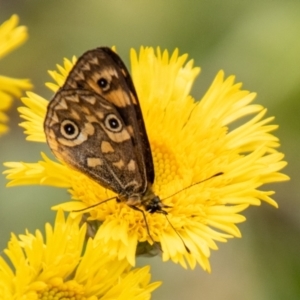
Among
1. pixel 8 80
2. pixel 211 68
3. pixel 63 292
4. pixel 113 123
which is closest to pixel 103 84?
pixel 113 123

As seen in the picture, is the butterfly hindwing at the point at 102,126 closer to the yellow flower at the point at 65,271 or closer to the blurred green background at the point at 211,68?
the yellow flower at the point at 65,271

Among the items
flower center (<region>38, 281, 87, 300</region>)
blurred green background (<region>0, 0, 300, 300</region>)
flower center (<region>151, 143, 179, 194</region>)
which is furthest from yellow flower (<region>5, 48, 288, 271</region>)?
blurred green background (<region>0, 0, 300, 300</region>)

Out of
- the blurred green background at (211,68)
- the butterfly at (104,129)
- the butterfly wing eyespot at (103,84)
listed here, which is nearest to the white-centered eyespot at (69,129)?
the butterfly at (104,129)

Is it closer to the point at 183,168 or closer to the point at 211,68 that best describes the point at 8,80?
the point at 183,168

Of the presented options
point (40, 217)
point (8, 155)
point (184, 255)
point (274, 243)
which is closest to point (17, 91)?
point (184, 255)

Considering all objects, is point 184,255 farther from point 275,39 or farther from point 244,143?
point 275,39

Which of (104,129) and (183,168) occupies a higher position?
(104,129)
